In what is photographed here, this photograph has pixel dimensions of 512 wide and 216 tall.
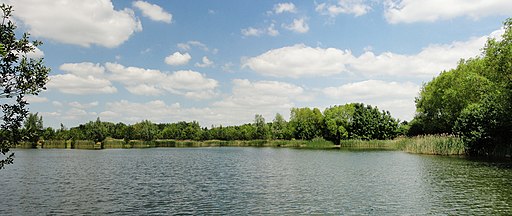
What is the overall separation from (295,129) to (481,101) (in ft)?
247

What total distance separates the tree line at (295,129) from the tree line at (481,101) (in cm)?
1970

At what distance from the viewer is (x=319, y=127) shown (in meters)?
114

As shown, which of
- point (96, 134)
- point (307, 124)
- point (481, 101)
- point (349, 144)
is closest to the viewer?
point (481, 101)

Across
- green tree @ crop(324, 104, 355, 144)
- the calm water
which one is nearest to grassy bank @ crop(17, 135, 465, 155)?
green tree @ crop(324, 104, 355, 144)

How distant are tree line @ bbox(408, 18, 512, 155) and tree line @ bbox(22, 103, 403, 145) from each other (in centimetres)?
1970

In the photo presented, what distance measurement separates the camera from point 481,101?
48.2m

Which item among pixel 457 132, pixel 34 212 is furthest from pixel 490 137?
pixel 34 212

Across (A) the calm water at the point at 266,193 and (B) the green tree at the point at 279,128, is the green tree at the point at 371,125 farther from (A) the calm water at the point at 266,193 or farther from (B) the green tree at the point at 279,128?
(A) the calm water at the point at 266,193

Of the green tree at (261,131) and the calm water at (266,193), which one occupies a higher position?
the green tree at (261,131)

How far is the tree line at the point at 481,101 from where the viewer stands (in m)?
36.2

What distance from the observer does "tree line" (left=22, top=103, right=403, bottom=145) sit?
99.3m

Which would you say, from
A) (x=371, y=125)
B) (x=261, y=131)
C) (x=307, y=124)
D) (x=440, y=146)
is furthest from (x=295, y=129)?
(x=440, y=146)

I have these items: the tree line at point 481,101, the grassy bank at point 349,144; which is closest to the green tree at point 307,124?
the grassy bank at point 349,144

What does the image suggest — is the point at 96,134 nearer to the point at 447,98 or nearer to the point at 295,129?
the point at 295,129
